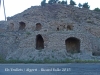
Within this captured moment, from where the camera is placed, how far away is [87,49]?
28375mm

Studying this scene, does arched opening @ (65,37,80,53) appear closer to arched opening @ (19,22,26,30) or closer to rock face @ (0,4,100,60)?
rock face @ (0,4,100,60)

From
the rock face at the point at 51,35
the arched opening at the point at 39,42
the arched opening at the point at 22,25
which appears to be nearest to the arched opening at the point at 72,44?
the rock face at the point at 51,35

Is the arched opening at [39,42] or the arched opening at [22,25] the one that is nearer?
the arched opening at [39,42]

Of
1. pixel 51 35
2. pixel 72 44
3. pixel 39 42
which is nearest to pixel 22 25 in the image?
pixel 39 42

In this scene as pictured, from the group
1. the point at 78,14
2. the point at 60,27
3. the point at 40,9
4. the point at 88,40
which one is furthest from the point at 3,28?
the point at 88,40

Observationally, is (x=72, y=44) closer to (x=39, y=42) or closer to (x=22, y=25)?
(x=39, y=42)

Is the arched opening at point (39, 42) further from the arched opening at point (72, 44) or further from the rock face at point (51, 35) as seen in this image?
the arched opening at point (72, 44)

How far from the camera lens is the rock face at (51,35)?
26.8 meters

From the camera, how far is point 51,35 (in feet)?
93.4

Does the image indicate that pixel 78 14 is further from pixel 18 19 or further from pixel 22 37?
pixel 22 37

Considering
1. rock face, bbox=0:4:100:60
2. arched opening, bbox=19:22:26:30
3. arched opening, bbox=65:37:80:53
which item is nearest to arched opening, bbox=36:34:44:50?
rock face, bbox=0:4:100:60

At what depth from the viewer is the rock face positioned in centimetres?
2684

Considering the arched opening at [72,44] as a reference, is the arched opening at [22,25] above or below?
above

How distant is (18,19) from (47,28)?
317 inches
